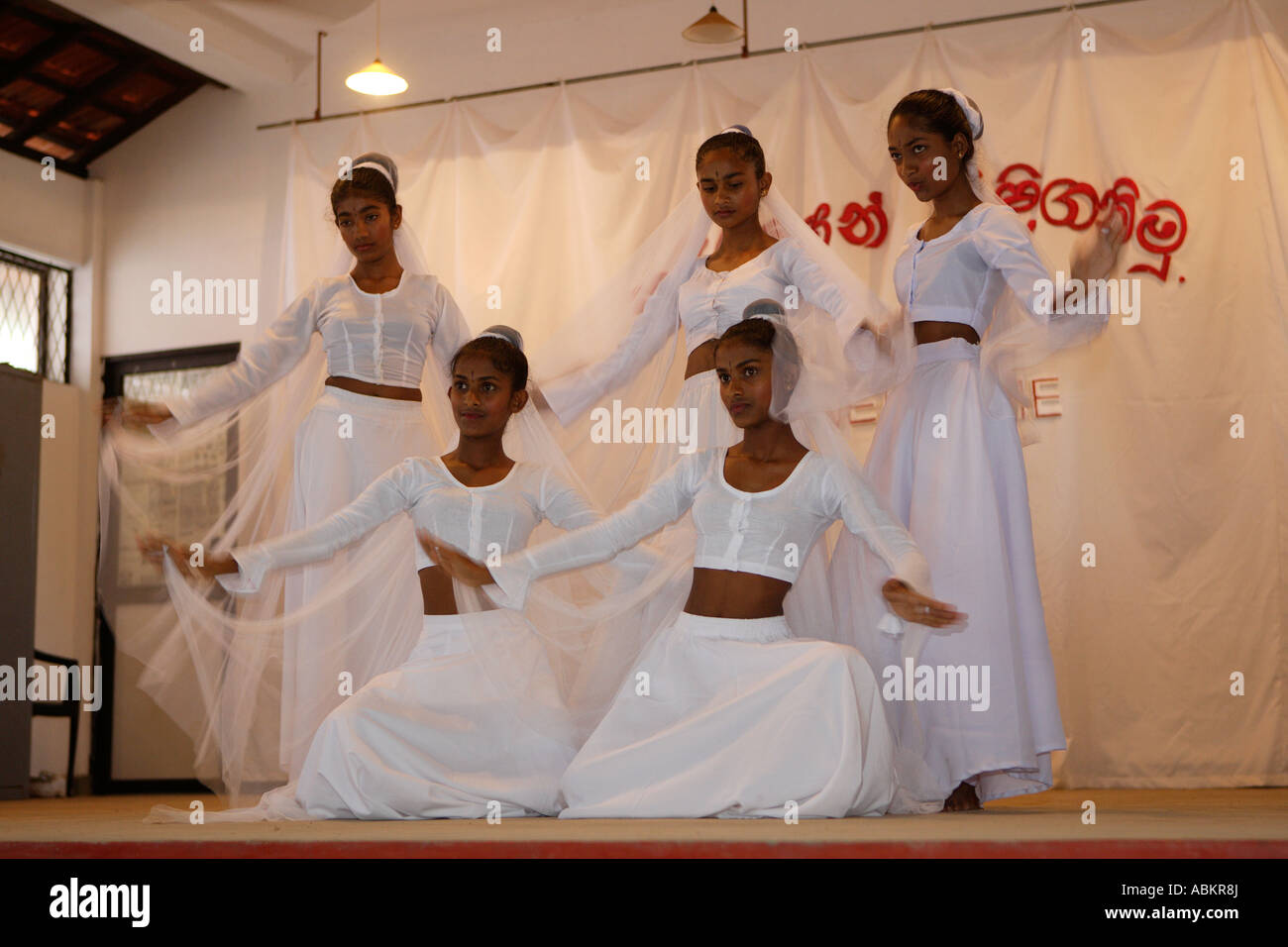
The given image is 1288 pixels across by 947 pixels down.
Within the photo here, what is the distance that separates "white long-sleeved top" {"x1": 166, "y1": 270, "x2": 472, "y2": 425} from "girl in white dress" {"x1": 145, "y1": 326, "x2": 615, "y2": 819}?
506mm

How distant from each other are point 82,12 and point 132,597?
2.98 m

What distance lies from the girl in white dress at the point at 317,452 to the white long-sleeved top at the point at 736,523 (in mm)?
683

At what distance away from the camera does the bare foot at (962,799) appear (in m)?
3.67

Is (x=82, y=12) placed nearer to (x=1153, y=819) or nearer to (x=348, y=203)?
(x=348, y=203)

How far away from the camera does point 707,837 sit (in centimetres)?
259

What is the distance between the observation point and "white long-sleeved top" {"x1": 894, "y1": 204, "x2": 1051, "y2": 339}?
12.6 ft

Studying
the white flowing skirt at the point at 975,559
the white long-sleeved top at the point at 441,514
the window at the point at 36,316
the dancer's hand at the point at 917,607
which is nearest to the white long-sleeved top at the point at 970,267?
the white flowing skirt at the point at 975,559

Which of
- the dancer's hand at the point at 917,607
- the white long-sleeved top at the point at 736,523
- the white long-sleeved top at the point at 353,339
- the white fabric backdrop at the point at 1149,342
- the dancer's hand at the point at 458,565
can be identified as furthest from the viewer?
the white fabric backdrop at the point at 1149,342

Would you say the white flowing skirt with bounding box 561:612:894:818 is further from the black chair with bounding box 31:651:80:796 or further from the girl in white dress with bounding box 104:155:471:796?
the black chair with bounding box 31:651:80:796

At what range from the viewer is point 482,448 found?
405cm

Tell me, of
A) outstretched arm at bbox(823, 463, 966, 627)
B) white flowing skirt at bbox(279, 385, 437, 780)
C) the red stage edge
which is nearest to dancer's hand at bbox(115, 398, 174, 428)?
white flowing skirt at bbox(279, 385, 437, 780)

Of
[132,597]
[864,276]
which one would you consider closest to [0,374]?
[132,597]

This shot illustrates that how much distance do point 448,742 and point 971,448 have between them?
1569mm

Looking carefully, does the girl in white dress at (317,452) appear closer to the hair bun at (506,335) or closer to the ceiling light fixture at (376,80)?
the hair bun at (506,335)
